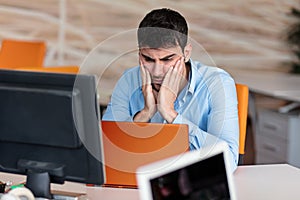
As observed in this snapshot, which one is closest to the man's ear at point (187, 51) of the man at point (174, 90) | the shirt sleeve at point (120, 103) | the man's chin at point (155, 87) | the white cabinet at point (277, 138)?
the man at point (174, 90)

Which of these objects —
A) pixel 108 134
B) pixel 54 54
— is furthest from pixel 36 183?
pixel 54 54

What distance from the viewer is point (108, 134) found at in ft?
6.78

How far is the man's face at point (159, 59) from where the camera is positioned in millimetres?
2271

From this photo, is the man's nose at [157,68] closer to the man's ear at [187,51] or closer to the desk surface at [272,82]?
the man's ear at [187,51]

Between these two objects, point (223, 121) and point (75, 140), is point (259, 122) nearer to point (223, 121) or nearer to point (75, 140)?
point (223, 121)

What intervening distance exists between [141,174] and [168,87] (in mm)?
974

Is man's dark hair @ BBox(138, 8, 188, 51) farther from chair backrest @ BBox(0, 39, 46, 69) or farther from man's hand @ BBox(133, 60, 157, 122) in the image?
chair backrest @ BBox(0, 39, 46, 69)

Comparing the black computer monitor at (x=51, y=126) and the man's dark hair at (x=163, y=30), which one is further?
the man's dark hair at (x=163, y=30)

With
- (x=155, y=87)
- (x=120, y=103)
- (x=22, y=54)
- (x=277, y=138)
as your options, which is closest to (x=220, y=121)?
(x=155, y=87)

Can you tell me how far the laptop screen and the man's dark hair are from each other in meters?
0.66

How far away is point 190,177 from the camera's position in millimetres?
1542

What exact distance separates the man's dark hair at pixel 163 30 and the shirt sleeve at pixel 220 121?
26cm

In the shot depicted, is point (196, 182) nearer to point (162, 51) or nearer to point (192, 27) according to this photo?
point (162, 51)

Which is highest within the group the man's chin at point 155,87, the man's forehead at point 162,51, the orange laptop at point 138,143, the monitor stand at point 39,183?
the man's forehead at point 162,51
